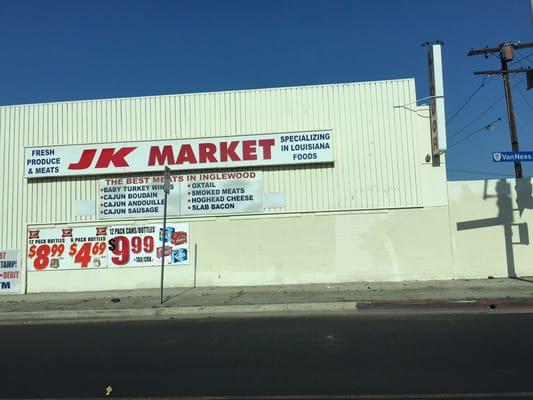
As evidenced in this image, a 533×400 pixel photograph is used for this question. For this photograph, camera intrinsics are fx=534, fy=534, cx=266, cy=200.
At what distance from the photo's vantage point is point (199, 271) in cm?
1816

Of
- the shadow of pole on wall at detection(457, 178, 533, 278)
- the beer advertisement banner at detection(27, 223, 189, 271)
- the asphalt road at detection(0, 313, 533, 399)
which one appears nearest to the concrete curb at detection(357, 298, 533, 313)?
the asphalt road at detection(0, 313, 533, 399)

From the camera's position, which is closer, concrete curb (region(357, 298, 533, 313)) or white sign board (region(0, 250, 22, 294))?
concrete curb (region(357, 298, 533, 313))

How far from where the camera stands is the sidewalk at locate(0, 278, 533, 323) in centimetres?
1295

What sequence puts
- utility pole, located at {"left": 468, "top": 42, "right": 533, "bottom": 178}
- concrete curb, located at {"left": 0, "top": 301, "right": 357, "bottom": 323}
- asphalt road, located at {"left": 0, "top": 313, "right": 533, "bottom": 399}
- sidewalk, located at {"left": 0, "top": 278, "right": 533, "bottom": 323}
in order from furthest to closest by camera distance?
utility pole, located at {"left": 468, "top": 42, "right": 533, "bottom": 178} < concrete curb, located at {"left": 0, "top": 301, "right": 357, "bottom": 323} < sidewalk, located at {"left": 0, "top": 278, "right": 533, "bottom": 323} < asphalt road, located at {"left": 0, "top": 313, "right": 533, "bottom": 399}

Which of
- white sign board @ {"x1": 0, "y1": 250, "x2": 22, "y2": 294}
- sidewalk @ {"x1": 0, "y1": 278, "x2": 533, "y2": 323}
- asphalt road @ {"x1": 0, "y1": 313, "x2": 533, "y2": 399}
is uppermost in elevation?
white sign board @ {"x1": 0, "y1": 250, "x2": 22, "y2": 294}

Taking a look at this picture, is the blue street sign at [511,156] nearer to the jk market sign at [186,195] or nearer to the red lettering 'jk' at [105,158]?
the jk market sign at [186,195]

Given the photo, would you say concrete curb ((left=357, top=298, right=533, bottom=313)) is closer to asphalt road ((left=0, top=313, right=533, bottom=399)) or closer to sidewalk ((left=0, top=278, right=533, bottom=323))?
sidewalk ((left=0, top=278, right=533, bottom=323))

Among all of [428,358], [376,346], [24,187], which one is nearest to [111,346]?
[376,346]

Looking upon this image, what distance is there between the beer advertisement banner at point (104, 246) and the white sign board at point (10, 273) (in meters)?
0.47

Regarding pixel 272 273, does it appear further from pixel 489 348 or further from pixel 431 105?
pixel 489 348

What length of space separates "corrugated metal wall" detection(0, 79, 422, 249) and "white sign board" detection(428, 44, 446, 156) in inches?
28.7

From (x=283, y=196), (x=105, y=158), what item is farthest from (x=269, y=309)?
(x=105, y=158)

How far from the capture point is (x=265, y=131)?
18422 mm

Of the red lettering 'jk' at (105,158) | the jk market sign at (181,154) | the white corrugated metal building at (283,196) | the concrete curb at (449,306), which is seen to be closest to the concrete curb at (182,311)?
the concrete curb at (449,306)
